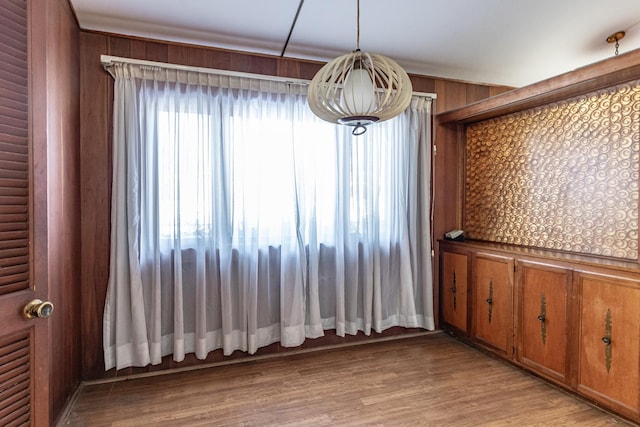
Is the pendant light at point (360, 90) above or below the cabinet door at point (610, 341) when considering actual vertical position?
above

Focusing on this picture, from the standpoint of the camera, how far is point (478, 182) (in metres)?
3.40

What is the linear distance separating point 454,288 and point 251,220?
2025 millimetres

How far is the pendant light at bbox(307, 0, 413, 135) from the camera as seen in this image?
1.54 m

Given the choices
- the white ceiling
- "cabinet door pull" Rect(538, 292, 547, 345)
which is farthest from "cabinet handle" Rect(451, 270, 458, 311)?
the white ceiling

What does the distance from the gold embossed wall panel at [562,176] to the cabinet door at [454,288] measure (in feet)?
1.29

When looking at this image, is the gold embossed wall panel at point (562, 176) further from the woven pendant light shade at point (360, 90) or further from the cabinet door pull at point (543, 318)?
the woven pendant light shade at point (360, 90)

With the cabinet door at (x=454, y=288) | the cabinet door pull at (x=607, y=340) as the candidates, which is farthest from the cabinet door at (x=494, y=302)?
the cabinet door pull at (x=607, y=340)

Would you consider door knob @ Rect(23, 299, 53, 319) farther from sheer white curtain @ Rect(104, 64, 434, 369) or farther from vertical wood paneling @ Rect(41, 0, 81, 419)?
sheer white curtain @ Rect(104, 64, 434, 369)

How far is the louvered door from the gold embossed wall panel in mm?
3219

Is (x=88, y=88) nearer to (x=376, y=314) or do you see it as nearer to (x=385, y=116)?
(x=385, y=116)

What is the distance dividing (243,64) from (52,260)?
1.96 meters

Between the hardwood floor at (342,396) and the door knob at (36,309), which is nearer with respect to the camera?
the door knob at (36,309)

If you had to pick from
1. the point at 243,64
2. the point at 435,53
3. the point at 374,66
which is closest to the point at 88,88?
the point at 243,64

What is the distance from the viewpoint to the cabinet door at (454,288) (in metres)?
3.18
